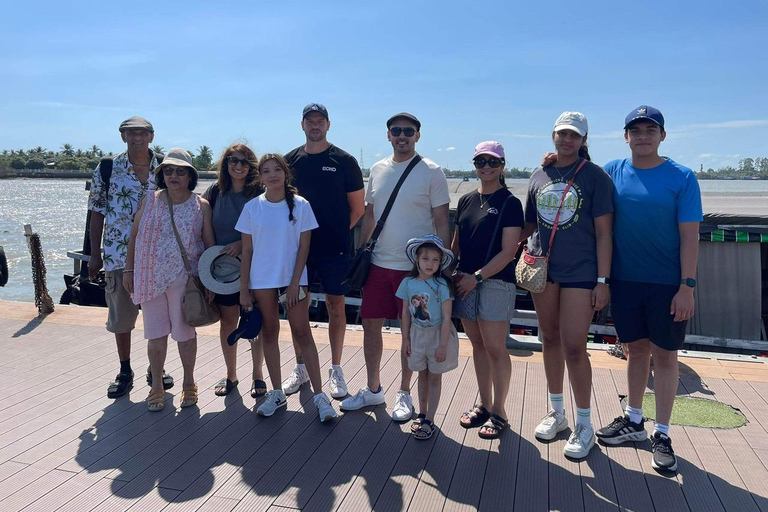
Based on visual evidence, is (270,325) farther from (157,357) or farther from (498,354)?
(498,354)

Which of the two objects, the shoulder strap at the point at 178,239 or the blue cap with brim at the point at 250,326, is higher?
the shoulder strap at the point at 178,239

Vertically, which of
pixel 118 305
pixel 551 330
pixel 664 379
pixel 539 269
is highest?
pixel 539 269

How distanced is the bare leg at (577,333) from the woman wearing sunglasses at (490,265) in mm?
331

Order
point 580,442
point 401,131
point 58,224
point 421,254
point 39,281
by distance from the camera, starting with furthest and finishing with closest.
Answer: point 58,224, point 39,281, point 401,131, point 421,254, point 580,442

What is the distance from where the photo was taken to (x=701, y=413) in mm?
3824

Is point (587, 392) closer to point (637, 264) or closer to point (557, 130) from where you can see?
point (637, 264)

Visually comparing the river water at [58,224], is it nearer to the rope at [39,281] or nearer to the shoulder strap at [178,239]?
the rope at [39,281]

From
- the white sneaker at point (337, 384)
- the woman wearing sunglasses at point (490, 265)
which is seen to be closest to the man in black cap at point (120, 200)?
the white sneaker at point (337, 384)

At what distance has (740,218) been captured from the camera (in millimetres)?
7102

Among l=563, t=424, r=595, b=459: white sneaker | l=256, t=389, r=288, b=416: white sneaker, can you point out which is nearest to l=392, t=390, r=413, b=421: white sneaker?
l=256, t=389, r=288, b=416: white sneaker

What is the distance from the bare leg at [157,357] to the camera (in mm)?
3996

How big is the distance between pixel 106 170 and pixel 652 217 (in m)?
3.68

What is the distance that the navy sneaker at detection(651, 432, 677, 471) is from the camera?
9.95 ft

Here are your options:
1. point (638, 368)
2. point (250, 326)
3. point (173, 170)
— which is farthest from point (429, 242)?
point (173, 170)
